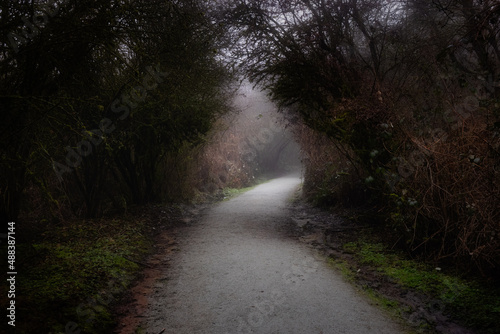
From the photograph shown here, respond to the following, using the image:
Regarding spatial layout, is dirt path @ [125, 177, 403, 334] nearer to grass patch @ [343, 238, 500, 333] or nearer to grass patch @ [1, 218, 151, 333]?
grass patch @ [1, 218, 151, 333]

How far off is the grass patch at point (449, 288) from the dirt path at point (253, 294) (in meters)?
0.78

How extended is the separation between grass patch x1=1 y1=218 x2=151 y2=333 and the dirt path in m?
0.62

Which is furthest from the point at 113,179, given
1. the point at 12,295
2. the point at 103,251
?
the point at 12,295

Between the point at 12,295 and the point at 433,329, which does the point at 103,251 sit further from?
the point at 433,329

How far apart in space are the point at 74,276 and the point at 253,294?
2517 millimetres

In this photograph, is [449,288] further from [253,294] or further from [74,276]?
[74,276]

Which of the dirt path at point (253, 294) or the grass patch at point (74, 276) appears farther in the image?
the dirt path at point (253, 294)

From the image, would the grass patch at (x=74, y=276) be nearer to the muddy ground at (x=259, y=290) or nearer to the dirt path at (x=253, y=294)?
the muddy ground at (x=259, y=290)

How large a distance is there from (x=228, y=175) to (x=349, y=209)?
11.2 meters

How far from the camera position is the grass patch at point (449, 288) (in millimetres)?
3779

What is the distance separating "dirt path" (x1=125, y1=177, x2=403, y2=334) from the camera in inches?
151

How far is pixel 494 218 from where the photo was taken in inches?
171

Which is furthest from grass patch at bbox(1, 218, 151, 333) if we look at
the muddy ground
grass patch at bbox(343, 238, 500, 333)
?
grass patch at bbox(343, 238, 500, 333)

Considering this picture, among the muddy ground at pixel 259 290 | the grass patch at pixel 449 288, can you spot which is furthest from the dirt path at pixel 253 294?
the grass patch at pixel 449 288
